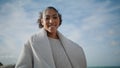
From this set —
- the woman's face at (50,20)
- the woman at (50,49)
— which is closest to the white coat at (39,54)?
the woman at (50,49)

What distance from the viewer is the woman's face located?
13.8ft

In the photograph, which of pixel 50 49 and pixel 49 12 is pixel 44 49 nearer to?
pixel 50 49

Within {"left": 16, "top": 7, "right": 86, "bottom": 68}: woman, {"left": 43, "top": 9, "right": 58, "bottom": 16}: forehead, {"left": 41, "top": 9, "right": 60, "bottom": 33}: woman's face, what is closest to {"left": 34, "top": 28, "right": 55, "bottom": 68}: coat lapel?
{"left": 16, "top": 7, "right": 86, "bottom": 68}: woman

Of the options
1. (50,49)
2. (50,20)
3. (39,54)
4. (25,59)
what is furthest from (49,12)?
(25,59)

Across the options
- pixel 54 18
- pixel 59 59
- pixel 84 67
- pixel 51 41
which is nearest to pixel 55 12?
pixel 54 18

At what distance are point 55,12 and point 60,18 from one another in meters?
0.30

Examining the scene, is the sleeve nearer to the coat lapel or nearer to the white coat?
the white coat

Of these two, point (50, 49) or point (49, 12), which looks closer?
point (50, 49)

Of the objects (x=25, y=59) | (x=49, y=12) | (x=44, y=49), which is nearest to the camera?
(x=25, y=59)

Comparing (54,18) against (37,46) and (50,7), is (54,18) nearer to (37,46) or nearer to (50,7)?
(50,7)

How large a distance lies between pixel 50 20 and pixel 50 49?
0.57 metres

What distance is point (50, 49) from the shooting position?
13.4ft

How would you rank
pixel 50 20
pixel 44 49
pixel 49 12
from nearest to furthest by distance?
pixel 44 49
pixel 50 20
pixel 49 12

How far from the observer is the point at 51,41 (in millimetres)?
4312
